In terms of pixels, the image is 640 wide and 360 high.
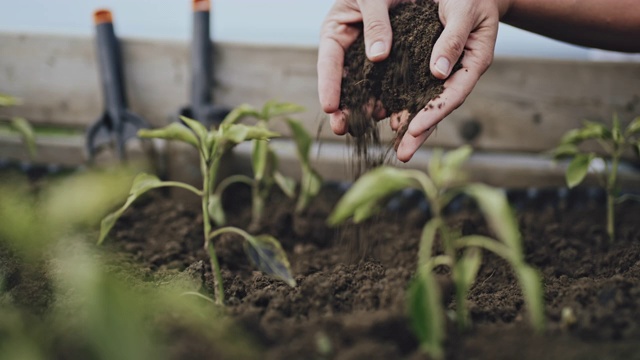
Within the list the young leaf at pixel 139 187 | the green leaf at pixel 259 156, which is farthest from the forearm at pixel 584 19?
the young leaf at pixel 139 187

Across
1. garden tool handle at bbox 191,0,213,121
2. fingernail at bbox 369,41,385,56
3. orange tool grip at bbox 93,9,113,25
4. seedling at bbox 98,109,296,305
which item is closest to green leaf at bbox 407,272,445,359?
seedling at bbox 98,109,296,305

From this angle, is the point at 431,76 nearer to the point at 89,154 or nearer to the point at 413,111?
the point at 413,111

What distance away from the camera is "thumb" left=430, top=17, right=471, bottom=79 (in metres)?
1.36

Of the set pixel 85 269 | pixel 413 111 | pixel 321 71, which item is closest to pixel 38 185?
pixel 321 71

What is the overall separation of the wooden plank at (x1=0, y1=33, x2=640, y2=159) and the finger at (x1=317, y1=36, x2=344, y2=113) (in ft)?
2.30

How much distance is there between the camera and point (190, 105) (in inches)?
88.0

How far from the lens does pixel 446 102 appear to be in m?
→ 1.37

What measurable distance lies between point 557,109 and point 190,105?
1.37 m

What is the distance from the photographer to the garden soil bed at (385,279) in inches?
32.6

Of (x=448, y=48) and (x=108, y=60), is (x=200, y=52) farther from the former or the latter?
(x=448, y=48)

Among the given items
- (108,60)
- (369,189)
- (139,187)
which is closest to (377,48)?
(139,187)

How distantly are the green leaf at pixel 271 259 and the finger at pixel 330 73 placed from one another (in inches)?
14.8

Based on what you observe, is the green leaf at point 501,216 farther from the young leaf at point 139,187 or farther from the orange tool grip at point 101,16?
the orange tool grip at point 101,16

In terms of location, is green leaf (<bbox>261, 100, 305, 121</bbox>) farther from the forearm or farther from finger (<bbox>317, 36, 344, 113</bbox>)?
the forearm
